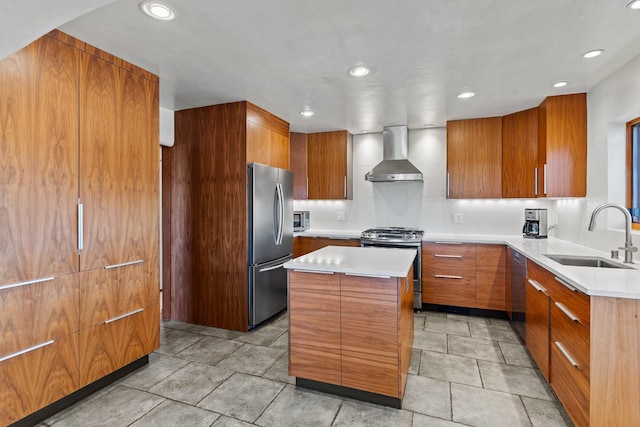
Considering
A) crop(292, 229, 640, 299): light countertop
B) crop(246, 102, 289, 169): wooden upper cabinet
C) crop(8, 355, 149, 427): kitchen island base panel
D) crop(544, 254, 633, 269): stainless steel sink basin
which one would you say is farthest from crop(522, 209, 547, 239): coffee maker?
crop(8, 355, 149, 427): kitchen island base panel

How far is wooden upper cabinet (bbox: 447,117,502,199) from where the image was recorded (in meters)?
4.02

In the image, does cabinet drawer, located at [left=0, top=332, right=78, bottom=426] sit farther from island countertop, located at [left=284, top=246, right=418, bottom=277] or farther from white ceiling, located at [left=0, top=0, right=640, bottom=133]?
white ceiling, located at [left=0, top=0, right=640, bottom=133]

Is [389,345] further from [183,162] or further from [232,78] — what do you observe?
[183,162]

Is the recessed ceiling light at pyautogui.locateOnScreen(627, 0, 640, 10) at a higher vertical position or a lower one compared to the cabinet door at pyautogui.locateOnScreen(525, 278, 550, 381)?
higher

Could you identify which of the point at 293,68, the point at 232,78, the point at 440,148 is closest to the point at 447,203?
the point at 440,148

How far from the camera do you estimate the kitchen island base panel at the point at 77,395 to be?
188 cm

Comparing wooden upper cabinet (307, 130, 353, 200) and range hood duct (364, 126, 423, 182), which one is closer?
range hood duct (364, 126, 423, 182)

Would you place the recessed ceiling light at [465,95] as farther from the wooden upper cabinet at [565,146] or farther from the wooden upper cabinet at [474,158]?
the wooden upper cabinet at [474,158]

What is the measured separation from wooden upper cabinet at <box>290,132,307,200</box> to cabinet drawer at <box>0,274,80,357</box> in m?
3.20

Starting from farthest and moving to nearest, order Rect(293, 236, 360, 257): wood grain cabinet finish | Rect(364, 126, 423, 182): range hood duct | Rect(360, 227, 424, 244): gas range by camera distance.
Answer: Rect(293, 236, 360, 257): wood grain cabinet finish < Rect(364, 126, 423, 182): range hood duct < Rect(360, 227, 424, 244): gas range

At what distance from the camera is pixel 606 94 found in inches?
108

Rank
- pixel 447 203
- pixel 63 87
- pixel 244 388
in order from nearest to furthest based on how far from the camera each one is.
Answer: pixel 63 87 < pixel 244 388 < pixel 447 203

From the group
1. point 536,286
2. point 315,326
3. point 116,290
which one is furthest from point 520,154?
point 116,290

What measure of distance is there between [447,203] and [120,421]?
13.8 ft
